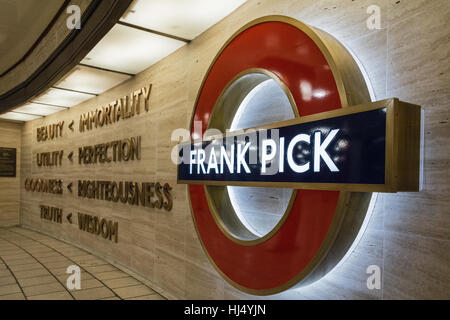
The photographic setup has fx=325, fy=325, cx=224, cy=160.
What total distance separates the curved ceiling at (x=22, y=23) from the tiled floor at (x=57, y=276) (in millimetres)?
3125

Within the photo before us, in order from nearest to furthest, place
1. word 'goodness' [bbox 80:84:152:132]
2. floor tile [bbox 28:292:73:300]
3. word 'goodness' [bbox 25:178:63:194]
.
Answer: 1. floor tile [bbox 28:292:73:300]
2. word 'goodness' [bbox 80:84:152:132]
3. word 'goodness' [bbox 25:178:63:194]

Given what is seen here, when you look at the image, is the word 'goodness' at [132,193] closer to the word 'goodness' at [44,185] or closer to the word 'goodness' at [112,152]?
the word 'goodness' at [112,152]

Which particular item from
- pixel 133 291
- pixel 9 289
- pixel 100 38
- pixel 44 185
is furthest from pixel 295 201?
pixel 44 185

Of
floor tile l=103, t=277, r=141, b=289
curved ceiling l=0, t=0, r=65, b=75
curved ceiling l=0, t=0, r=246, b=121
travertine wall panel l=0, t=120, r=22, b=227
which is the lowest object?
floor tile l=103, t=277, r=141, b=289

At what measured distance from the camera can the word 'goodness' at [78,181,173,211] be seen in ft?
11.0

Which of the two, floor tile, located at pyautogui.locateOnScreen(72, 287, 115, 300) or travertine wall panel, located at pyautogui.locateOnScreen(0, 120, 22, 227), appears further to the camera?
travertine wall panel, located at pyautogui.locateOnScreen(0, 120, 22, 227)

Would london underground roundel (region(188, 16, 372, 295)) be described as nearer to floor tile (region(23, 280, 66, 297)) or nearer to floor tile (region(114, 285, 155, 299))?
floor tile (region(114, 285, 155, 299))

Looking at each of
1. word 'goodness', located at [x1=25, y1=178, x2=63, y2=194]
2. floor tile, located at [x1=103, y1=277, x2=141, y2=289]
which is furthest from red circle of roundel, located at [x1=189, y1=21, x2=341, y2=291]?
word 'goodness', located at [x1=25, y1=178, x2=63, y2=194]

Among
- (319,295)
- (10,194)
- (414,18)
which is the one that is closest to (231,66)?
(414,18)

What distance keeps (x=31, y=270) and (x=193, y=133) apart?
315 centimetres

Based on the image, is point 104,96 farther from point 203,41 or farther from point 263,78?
point 263,78

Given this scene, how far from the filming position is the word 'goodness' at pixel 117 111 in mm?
3845

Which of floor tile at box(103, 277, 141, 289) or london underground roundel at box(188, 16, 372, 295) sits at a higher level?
london underground roundel at box(188, 16, 372, 295)

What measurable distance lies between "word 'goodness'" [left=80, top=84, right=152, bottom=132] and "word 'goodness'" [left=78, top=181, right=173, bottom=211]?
2.83 feet
